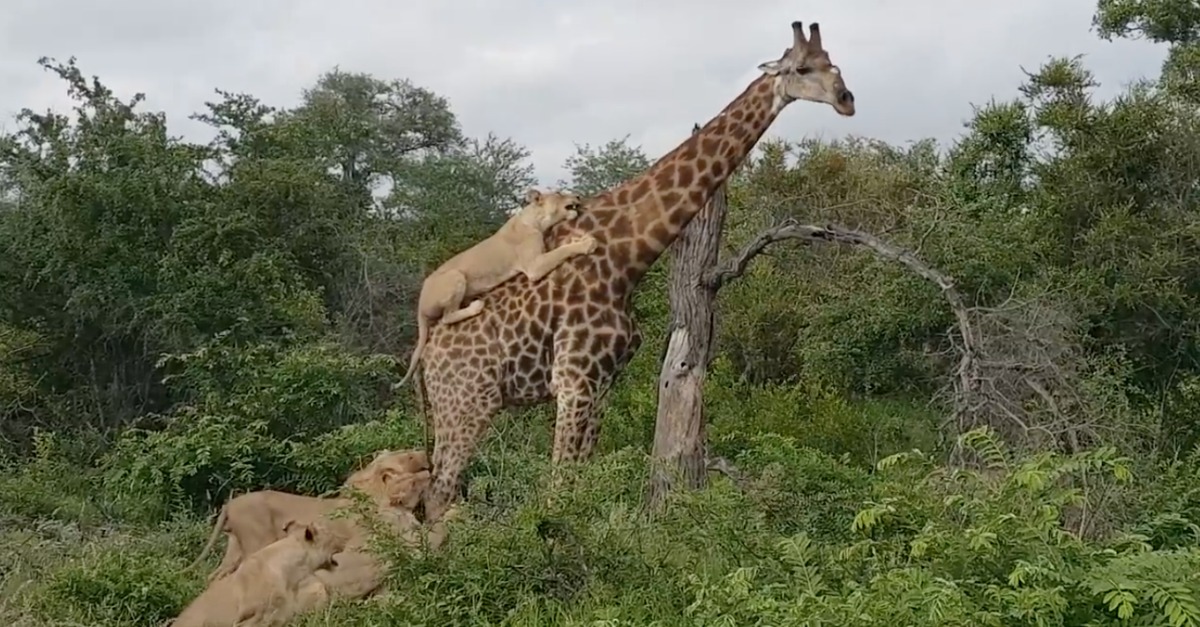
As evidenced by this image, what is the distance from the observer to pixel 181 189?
12.1 m

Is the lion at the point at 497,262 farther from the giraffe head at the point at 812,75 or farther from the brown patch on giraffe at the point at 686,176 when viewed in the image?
the giraffe head at the point at 812,75

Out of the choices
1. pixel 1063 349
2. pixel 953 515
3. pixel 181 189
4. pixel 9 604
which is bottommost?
pixel 9 604

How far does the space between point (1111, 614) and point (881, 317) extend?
338 inches

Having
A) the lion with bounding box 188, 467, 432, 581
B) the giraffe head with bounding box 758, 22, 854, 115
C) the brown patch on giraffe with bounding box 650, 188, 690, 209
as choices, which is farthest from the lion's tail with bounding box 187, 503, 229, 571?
the giraffe head with bounding box 758, 22, 854, 115

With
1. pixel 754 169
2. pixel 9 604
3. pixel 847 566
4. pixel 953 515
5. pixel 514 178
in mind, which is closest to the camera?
pixel 847 566

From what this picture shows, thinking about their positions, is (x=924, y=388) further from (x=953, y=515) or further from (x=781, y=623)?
(x=781, y=623)

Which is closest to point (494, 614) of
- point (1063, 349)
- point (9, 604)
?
point (9, 604)

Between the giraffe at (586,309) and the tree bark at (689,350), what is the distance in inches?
13.2

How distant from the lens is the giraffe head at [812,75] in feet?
22.9

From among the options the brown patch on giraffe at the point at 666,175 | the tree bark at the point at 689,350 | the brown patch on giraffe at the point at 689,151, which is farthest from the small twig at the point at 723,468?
the brown patch on giraffe at the point at 689,151

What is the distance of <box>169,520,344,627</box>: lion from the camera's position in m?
5.96

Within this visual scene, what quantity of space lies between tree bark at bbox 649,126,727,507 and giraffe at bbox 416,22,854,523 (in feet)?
1.10

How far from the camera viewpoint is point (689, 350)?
771 cm

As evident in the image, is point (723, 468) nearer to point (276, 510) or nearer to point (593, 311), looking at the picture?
point (593, 311)
